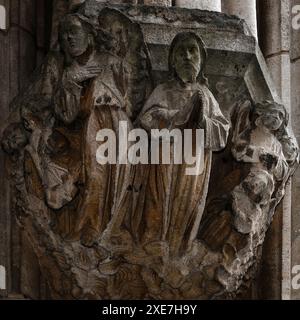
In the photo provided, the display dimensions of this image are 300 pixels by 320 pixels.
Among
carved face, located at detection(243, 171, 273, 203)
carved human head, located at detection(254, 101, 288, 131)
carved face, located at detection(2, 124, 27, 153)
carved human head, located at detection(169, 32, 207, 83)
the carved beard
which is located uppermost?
carved human head, located at detection(169, 32, 207, 83)

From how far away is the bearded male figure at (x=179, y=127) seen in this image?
11.5 metres

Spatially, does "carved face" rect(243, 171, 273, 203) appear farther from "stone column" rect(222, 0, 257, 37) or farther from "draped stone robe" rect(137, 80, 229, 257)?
"stone column" rect(222, 0, 257, 37)

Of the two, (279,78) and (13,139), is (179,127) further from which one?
(279,78)

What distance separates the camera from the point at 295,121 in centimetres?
1264

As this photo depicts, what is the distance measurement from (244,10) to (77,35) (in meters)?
1.15

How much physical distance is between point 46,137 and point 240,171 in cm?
106

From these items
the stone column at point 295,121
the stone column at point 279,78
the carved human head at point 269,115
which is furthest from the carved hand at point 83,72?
the stone column at point 295,121

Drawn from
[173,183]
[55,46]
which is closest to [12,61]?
[55,46]

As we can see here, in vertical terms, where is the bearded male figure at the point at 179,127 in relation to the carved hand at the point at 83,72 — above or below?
below

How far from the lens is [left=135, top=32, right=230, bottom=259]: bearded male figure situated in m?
11.5

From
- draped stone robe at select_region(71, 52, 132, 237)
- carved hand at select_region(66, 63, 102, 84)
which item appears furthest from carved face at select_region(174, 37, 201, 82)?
carved hand at select_region(66, 63, 102, 84)

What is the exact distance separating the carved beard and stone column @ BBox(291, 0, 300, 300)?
4.13 ft

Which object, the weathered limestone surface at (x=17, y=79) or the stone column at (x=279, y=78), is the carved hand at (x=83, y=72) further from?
the stone column at (x=279, y=78)

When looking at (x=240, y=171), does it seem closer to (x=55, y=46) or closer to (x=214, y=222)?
(x=214, y=222)
